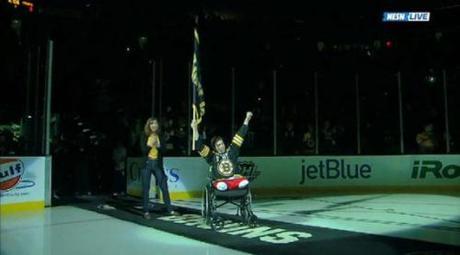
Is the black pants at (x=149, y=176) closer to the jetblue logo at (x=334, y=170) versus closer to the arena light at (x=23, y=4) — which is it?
the jetblue logo at (x=334, y=170)

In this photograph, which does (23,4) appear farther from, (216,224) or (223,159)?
(216,224)

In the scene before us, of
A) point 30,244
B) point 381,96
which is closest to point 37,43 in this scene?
point 30,244

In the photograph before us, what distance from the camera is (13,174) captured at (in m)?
9.94

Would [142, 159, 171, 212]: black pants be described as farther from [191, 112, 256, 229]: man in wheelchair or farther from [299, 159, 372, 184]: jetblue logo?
[299, 159, 372, 184]: jetblue logo

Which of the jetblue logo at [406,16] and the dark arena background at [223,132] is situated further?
Answer: the jetblue logo at [406,16]

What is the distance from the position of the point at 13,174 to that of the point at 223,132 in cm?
518

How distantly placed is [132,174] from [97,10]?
9280mm

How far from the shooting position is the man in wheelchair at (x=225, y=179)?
745cm

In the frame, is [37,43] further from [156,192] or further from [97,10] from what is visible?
[97,10]

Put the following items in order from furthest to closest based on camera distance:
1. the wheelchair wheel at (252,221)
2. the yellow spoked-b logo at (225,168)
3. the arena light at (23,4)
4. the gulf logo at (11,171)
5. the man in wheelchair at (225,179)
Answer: the arena light at (23,4) < the gulf logo at (11,171) < the wheelchair wheel at (252,221) < the yellow spoked-b logo at (225,168) < the man in wheelchair at (225,179)

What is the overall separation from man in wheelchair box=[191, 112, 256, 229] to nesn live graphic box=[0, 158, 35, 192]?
3.81m

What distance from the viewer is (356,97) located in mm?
14359

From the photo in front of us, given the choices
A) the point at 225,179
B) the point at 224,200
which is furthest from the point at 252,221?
the point at 225,179

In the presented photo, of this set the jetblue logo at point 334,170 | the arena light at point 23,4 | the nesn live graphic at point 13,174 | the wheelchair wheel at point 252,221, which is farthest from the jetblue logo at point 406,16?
the nesn live graphic at point 13,174
